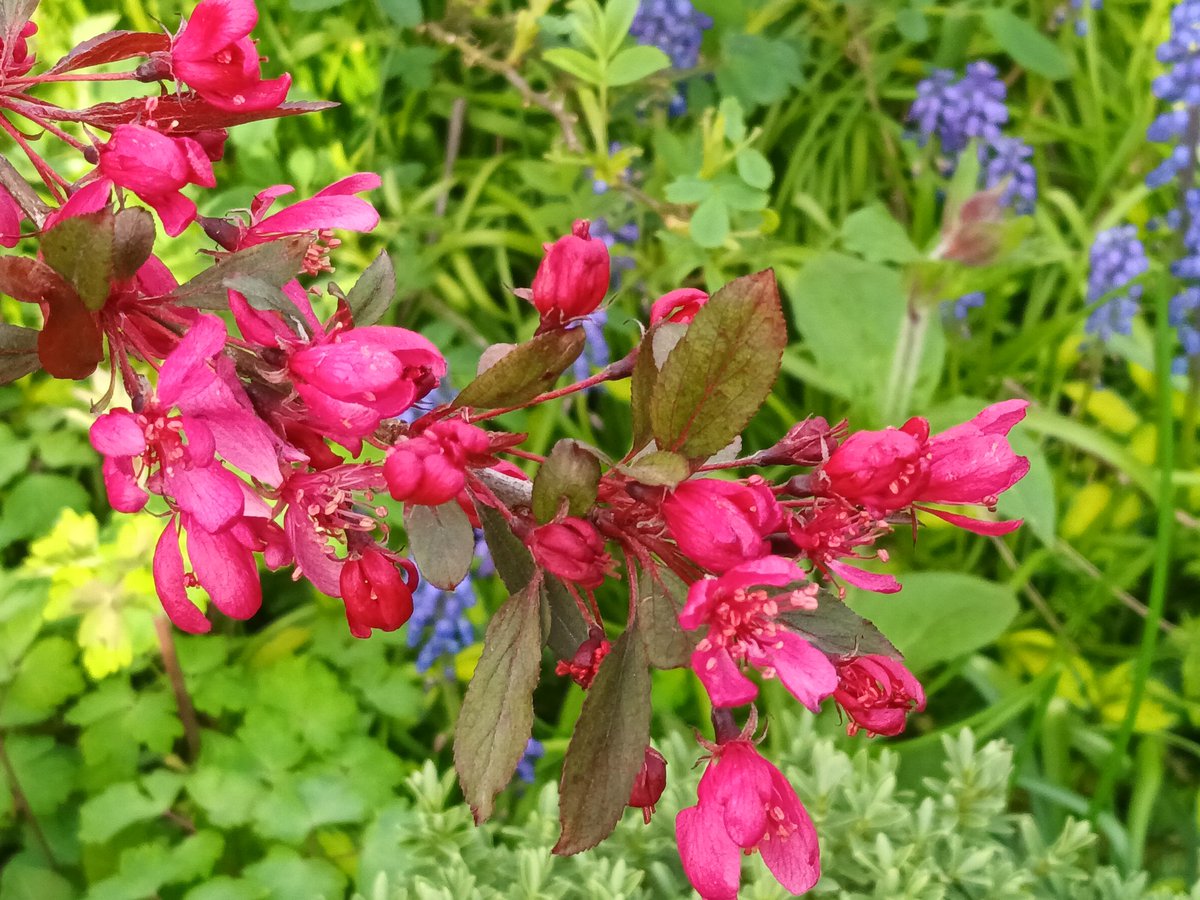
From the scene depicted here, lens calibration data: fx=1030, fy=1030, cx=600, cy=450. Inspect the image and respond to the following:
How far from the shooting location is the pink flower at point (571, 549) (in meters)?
0.43

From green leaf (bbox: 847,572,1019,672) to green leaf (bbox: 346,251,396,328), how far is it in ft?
2.62

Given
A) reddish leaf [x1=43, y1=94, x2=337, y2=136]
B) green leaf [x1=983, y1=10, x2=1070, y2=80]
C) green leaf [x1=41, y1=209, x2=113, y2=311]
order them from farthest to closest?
green leaf [x1=983, y1=10, x2=1070, y2=80]
reddish leaf [x1=43, y1=94, x2=337, y2=136]
green leaf [x1=41, y1=209, x2=113, y2=311]

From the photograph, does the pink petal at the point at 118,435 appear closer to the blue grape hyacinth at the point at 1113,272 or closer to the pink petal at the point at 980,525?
the pink petal at the point at 980,525

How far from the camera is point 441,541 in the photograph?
479 millimetres

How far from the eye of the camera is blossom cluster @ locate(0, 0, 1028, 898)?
0.43 meters

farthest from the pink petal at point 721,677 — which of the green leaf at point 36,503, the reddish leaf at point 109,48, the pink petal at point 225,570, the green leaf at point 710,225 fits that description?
the green leaf at point 36,503

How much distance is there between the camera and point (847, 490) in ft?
1.45

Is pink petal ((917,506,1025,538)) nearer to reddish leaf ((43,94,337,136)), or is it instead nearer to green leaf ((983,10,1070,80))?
reddish leaf ((43,94,337,136))

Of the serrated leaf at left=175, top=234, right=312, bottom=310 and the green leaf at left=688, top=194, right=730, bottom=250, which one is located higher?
the serrated leaf at left=175, top=234, right=312, bottom=310

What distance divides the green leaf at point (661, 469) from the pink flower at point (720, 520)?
11 millimetres

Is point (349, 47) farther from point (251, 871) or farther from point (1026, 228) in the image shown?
point (251, 871)

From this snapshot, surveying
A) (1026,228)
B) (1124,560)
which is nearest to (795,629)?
(1026,228)

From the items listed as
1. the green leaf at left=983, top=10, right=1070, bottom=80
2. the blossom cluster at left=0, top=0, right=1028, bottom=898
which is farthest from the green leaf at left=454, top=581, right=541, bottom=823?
the green leaf at left=983, top=10, right=1070, bottom=80

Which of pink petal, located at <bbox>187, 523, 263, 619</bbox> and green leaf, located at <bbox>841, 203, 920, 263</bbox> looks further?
green leaf, located at <bbox>841, 203, 920, 263</bbox>
